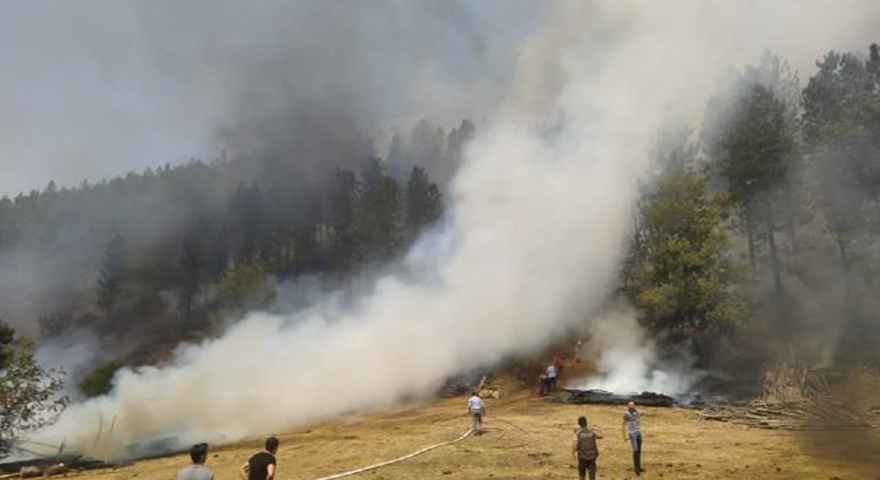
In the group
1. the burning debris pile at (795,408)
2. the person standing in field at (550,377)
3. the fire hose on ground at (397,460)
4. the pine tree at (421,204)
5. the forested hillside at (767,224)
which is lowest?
the fire hose on ground at (397,460)

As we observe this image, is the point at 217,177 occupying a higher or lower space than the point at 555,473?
higher

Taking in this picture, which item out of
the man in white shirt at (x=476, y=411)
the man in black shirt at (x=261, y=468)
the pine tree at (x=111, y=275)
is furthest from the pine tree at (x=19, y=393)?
the pine tree at (x=111, y=275)

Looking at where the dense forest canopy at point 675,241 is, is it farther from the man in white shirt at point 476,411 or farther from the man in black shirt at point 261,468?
the man in black shirt at point 261,468

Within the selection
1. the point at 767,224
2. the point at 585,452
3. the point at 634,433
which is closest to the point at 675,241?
the point at 767,224

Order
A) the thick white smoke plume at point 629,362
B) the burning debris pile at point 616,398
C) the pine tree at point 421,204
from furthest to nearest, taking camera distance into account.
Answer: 1. the pine tree at point 421,204
2. the thick white smoke plume at point 629,362
3. the burning debris pile at point 616,398

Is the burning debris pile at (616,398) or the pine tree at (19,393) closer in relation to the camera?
the pine tree at (19,393)

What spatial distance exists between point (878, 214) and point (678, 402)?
19.3m

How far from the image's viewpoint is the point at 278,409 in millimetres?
34375

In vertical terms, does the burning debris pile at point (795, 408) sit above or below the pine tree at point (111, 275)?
below

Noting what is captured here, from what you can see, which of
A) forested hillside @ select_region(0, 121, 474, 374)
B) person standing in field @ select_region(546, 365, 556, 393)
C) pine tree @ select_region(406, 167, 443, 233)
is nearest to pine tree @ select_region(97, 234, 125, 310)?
forested hillside @ select_region(0, 121, 474, 374)

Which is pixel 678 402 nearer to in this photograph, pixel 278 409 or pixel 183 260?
pixel 278 409

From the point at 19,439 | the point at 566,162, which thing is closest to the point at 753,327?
the point at 566,162

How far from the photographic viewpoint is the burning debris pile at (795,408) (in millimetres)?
23167

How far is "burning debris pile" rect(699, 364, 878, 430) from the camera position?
23.2m
